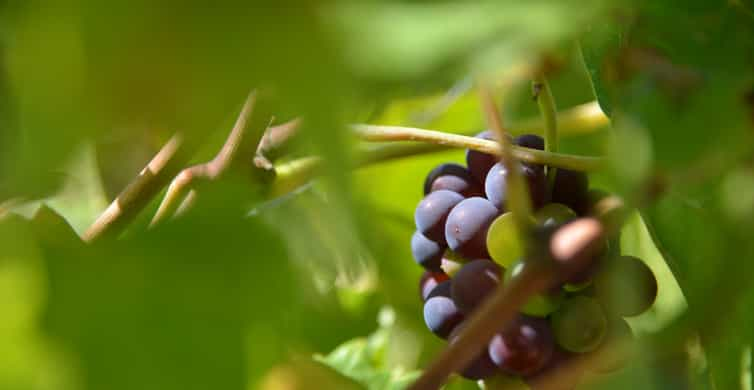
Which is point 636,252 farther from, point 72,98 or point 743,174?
point 72,98

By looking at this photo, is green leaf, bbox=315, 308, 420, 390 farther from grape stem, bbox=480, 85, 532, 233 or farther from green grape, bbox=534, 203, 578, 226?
grape stem, bbox=480, 85, 532, 233

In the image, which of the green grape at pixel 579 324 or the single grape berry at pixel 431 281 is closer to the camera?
the green grape at pixel 579 324

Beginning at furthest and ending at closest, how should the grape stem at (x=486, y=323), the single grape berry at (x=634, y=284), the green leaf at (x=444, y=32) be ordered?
the single grape berry at (x=634, y=284) → the grape stem at (x=486, y=323) → the green leaf at (x=444, y=32)

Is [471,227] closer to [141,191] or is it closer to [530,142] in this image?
[530,142]

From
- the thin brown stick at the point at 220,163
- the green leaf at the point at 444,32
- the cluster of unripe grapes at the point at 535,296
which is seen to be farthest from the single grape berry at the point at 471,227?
the green leaf at the point at 444,32

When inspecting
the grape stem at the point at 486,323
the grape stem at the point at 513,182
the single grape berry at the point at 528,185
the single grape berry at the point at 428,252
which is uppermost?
the grape stem at the point at 513,182

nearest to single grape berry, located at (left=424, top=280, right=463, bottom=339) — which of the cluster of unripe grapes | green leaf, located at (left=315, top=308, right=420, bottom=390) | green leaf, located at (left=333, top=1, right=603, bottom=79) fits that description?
the cluster of unripe grapes

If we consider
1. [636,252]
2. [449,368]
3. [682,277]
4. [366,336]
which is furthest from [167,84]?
[366,336]

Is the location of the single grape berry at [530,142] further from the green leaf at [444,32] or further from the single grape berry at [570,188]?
the green leaf at [444,32]
